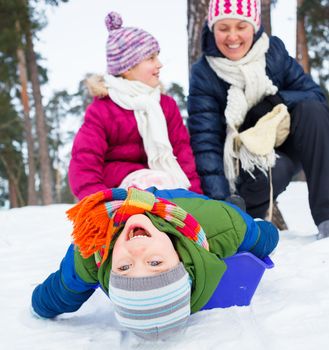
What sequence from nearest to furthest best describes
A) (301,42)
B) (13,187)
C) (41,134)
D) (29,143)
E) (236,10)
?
(236,10) → (41,134) → (29,143) → (301,42) → (13,187)

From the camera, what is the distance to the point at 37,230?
3.62m

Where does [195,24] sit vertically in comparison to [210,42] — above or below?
above

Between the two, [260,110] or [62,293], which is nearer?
[62,293]

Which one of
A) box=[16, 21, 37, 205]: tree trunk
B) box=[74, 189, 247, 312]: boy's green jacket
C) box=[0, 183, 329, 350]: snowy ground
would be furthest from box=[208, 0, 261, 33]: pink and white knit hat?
box=[16, 21, 37, 205]: tree trunk

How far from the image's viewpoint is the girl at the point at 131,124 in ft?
7.52

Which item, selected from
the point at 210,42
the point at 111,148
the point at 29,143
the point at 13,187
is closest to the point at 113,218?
the point at 111,148

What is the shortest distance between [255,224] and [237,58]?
1.10 meters

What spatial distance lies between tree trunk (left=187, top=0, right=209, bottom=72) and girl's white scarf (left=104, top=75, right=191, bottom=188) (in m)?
1.01

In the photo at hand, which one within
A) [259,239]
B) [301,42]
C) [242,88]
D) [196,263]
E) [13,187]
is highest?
[301,42]

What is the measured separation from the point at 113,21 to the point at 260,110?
3.11 ft

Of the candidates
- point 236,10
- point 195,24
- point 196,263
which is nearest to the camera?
point 196,263

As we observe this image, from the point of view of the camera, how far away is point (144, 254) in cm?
117

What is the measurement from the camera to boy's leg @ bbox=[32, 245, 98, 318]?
4.80ft

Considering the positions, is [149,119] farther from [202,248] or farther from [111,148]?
[202,248]
